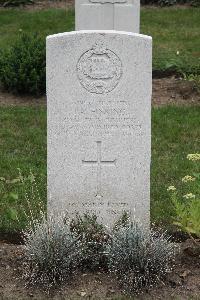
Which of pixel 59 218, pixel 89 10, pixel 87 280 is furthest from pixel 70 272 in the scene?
pixel 89 10

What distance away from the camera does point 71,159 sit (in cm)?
590

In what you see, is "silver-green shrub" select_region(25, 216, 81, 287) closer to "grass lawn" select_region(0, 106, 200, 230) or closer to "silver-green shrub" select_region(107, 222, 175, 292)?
"silver-green shrub" select_region(107, 222, 175, 292)

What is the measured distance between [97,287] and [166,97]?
512 cm

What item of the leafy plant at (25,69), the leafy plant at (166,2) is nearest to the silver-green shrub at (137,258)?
the leafy plant at (25,69)

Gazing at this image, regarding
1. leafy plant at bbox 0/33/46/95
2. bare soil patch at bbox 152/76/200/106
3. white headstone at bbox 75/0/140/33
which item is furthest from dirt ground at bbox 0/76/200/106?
white headstone at bbox 75/0/140/33

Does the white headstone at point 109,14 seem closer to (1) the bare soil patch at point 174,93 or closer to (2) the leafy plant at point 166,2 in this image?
(1) the bare soil patch at point 174,93

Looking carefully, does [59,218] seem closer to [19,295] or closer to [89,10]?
[19,295]

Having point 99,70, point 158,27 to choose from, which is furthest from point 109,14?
point 99,70

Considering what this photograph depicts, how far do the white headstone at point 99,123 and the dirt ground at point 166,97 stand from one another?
4195mm

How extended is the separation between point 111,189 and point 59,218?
0.44 m

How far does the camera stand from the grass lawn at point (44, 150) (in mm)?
6957

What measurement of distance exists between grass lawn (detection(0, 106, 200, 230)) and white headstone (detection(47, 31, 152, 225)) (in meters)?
0.59

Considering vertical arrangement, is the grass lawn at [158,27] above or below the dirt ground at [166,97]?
above

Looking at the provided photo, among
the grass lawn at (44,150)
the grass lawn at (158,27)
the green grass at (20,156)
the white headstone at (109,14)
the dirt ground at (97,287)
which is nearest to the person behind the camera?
the dirt ground at (97,287)
